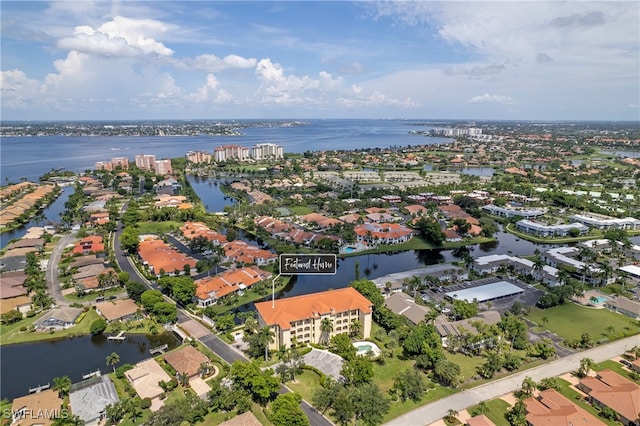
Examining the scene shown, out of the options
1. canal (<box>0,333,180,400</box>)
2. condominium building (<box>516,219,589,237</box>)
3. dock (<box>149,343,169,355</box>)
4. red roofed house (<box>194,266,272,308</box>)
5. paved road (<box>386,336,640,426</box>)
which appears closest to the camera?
paved road (<box>386,336,640,426</box>)

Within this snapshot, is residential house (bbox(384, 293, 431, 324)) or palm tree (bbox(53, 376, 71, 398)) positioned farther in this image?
residential house (bbox(384, 293, 431, 324))

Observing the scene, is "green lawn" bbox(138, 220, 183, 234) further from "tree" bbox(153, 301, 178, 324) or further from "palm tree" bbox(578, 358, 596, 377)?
"palm tree" bbox(578, 358, 596, 377)

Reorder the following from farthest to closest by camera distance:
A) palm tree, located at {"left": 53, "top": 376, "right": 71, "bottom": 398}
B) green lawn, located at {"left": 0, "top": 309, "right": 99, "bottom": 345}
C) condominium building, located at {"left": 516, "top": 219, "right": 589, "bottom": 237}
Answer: condominium building, located at {"left": 516, "top": 219, "right": 589, "bottom": 237} < green lawn, located at {"left": 0, "top": 309, "right": 99, "bottom": 345} < palm tree, located at {"left": 53, "top": 376, "right": 71, "bottom": 398}

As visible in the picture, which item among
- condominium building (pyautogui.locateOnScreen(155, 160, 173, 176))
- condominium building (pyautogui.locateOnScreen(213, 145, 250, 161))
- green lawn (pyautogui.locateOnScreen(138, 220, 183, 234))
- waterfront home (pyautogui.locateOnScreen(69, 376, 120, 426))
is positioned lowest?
waterfront home (pyautogui.locateOnScreen(69, 376, 120, 426))

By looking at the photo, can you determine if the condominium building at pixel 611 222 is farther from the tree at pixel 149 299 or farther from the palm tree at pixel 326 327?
the tree at pixel 149 299

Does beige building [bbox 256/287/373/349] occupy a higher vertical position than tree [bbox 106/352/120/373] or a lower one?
higher

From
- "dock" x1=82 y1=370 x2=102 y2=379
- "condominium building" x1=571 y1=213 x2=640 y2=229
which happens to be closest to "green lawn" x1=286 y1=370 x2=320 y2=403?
"dock" x1=82 y1=370 x2=102 y2=379
